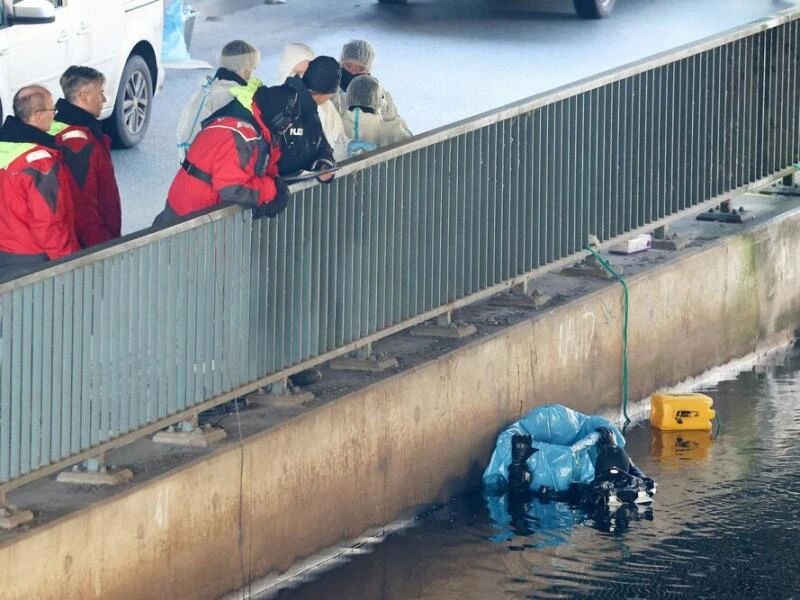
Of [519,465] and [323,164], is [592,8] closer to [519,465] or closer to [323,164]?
[519,465]

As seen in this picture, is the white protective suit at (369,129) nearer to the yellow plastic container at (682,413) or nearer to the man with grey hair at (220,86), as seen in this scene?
the man with grey hair at (220,86)

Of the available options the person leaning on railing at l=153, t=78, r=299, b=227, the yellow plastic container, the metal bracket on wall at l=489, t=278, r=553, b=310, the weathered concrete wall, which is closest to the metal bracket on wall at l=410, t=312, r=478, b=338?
the weathered concrete wall

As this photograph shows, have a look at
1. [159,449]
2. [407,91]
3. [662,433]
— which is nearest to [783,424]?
[662,433]

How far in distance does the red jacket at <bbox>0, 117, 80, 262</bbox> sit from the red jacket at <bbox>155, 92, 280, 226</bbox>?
0.49 meters

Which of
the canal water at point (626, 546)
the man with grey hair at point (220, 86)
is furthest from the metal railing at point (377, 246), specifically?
the canal water at point (626, 546)

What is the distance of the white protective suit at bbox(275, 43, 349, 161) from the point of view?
1157 cm

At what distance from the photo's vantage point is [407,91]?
66.4 ft

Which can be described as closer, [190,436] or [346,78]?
[190,436]

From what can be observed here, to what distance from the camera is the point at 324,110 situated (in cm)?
1205

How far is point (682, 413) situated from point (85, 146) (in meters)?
Result: 4.07

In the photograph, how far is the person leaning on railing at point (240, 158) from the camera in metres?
10.1

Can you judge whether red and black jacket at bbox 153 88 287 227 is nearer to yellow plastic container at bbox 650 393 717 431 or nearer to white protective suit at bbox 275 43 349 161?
white protective suit at bbox 275 43 349 161

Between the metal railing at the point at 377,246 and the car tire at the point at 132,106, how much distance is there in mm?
5129

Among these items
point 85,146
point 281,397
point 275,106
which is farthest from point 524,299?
point 85,146
